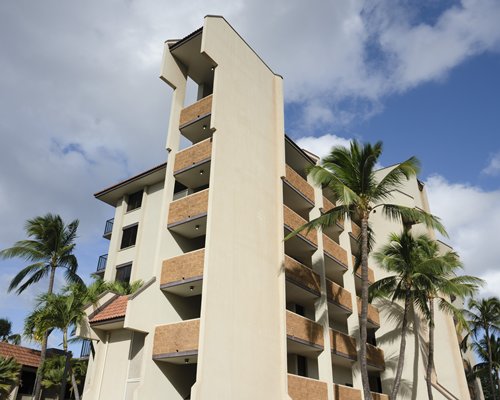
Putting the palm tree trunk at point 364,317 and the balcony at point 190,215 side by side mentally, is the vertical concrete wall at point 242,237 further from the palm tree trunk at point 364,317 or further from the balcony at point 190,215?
the palm tree trunk at point 364,317

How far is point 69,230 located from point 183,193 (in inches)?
389

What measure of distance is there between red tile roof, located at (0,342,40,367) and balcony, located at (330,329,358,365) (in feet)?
69.1

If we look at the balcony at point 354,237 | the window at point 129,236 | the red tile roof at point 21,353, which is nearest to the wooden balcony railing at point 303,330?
the balcony at point 354,237

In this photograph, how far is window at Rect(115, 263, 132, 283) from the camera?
28209 millimetres

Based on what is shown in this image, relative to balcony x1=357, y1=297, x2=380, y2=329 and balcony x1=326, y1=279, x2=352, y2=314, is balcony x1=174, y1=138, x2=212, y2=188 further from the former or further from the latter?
balcony x1=357, y1=297, x2=380, y2=329

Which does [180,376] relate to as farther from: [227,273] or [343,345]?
[343,345]

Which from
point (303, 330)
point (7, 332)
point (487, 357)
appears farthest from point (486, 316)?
point (7, 332)

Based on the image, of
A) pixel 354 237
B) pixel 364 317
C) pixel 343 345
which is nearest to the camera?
pixel 364 317

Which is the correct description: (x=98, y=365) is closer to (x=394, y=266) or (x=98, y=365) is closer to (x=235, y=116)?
(x=235, y=116)

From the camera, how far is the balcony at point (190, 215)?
21.4m

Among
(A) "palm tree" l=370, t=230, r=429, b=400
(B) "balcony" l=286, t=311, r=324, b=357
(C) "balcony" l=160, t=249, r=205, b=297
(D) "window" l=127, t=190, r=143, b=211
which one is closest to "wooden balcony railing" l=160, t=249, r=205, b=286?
(C) "balcony" l=160, t=249, r=205, b=297

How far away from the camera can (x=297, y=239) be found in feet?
88.1

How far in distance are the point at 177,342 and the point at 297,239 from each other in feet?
36.4

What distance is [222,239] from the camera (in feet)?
Result: 66.2
